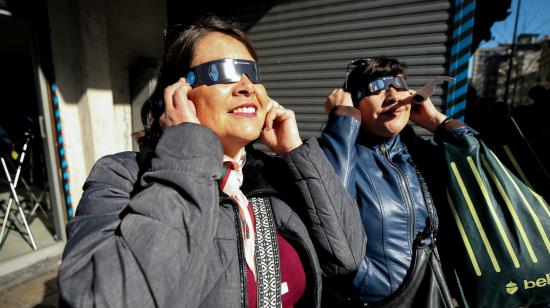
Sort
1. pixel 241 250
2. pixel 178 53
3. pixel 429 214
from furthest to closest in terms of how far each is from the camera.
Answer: pixel 429 214 → pixel 178 53 → pixel 241 250

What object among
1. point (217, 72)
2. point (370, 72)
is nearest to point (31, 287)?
point (217, 72)

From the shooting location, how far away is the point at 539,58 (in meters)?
8.73

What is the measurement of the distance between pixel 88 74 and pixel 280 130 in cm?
325

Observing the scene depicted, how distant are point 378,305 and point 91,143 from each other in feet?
12.1

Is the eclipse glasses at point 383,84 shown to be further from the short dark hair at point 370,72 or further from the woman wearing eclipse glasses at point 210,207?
the woman wearing eclipse glasses at point 210,207

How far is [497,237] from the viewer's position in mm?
1457

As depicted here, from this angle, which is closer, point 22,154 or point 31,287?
point 31,287

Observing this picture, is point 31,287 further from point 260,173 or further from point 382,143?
point 382,143

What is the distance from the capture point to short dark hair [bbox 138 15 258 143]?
137 centimetres

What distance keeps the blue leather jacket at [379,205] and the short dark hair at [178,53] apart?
62cm

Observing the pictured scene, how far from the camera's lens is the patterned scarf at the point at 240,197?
120 cm

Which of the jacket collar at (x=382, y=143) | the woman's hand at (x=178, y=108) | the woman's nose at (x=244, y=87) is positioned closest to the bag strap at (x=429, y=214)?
the jacket collar at (x=382, y=143)

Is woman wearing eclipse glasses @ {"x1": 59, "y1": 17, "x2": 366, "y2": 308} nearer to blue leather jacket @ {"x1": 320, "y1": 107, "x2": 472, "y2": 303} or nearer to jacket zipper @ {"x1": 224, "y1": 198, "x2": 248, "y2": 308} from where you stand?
jacket zipper @ {"x1": 224, "y1": 198, "x2": 248, "y2": 308}

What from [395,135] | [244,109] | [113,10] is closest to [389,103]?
[395,135]
